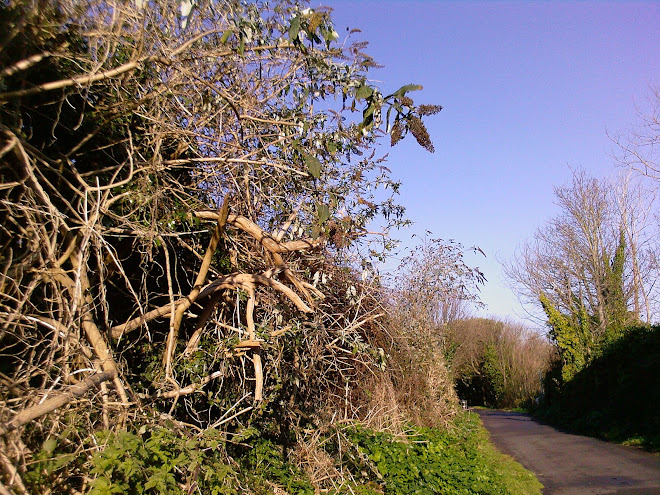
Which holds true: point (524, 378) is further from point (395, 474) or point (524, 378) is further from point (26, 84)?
point (26, 84)

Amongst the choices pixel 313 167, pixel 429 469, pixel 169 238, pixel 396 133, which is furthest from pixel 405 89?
pixel 429 469

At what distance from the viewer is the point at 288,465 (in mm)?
6355

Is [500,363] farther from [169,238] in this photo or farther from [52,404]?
[52,404]

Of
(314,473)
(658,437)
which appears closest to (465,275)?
(658,437)

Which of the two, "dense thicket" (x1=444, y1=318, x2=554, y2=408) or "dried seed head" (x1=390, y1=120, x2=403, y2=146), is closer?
"dried seed head" (x1=390, y1=120, x2=403, y2=146)

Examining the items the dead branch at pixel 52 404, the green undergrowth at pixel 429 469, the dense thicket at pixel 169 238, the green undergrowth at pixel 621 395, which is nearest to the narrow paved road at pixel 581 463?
the green undergrowth at pixel 429 469

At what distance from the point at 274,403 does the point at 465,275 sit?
791 centimetres

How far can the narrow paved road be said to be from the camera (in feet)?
30.4

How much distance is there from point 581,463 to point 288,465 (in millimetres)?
8441

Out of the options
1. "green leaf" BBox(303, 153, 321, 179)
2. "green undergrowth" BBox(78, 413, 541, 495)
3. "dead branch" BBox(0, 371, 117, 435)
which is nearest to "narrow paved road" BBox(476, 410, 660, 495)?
"green undergrowth" BBox(78, 413, 541, 495)

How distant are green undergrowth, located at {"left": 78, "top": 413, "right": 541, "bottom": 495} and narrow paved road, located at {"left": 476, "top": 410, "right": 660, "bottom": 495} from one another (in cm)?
66

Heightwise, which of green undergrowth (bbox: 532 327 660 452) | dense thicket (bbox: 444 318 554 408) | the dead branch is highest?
dense thicket (bbox: 444 318 554 408)

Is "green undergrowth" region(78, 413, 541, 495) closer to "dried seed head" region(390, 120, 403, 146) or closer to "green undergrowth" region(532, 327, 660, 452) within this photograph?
"dried seed head" region(390, 120, 403, 146)

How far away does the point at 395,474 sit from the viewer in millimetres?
7188
